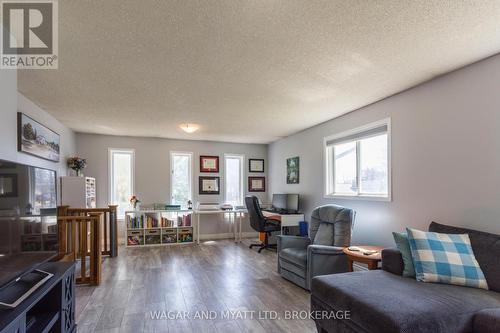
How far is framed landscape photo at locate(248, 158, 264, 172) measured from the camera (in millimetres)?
6863

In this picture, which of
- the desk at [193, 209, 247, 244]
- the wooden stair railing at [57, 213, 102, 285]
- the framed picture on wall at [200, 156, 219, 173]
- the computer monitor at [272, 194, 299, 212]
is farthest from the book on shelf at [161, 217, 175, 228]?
the computer monitor at [272, 194, 299, 212]

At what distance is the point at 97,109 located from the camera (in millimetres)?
3891

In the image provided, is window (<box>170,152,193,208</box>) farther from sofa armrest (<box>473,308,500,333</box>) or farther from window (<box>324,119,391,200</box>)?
sofa armrest (<box>473,308,500,333</box>)

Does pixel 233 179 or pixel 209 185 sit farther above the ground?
pixel 233 179

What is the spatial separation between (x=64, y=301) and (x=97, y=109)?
Result: 2717 millimetres

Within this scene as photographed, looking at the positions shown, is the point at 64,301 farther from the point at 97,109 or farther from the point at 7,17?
the point at 97,109

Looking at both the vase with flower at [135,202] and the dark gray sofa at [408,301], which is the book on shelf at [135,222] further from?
the dark gray sofa at [408,301]

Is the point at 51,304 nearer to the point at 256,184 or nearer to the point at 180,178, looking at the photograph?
the point at 180,178

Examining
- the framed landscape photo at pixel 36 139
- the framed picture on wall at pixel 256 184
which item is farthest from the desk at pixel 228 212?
the framed landscape photo at pixel 36 139

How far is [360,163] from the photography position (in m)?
3.91

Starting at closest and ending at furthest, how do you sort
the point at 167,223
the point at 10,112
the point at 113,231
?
the point at 10,112, the point at 113,231, the point at 167,223

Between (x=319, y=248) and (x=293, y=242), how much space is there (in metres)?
0.74

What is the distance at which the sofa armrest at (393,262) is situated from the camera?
239 cm

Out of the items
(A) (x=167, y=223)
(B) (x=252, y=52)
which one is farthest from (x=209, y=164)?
(B) (x=252, y=52)
